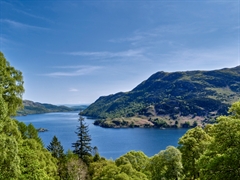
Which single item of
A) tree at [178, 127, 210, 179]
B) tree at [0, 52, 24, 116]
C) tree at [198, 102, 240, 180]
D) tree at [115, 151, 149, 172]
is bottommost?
tree at [115, 151, 149, 172]

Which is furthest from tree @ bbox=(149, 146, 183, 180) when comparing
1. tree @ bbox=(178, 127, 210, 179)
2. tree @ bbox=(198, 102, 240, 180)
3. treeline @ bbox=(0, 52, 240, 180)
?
tree @ bbox=(198, 102, 240, 180)

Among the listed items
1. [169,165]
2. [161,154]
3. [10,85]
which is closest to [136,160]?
[161,154]

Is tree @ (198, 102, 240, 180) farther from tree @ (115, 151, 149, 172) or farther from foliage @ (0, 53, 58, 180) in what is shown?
tree @ (115, 151, 149, 172)

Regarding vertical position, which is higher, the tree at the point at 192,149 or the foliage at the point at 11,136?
the foliage at the point at 11,136

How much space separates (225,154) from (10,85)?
18941 millimetres

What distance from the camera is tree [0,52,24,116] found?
17.3 meters

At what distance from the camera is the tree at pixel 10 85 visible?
682 inches

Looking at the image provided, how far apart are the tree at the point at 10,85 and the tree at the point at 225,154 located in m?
17.5

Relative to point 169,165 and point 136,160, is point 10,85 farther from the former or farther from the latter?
point 136,160

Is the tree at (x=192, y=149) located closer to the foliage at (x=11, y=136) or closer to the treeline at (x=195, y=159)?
the treeline at (x=195, y=159)

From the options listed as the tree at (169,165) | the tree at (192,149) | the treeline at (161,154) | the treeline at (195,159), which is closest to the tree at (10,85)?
the treeline at (161,154)

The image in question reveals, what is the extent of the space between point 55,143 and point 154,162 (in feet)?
134

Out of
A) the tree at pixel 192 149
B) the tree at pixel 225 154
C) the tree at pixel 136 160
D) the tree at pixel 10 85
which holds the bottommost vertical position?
the tree at pixel 136 160

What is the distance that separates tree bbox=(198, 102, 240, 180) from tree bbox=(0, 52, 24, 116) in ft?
57.6
